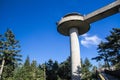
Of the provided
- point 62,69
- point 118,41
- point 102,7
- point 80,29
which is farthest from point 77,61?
point 62,69

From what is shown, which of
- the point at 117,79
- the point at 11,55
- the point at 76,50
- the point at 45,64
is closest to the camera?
the point at 117,79

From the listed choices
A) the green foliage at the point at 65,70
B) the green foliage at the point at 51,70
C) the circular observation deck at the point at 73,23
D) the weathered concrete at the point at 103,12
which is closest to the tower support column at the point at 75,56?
the circular observation deck at the point at 73,23

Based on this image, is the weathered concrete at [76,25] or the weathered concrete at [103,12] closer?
the weathered concrete at [103,12]

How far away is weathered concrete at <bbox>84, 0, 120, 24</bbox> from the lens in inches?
931

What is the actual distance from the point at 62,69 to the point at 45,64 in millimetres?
7635

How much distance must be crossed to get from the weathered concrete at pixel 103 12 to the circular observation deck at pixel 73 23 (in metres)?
1.12

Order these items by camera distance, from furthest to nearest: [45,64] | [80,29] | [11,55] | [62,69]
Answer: [45,64]
[62,69]
[11,55]
[80,29]

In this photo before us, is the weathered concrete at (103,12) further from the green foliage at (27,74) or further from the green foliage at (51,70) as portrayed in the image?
the green foliage at (51,70)

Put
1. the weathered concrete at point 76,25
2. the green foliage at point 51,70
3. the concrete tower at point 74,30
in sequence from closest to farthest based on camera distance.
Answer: the weathered concrete at point 76,25
the concrete tower at point 74,30
the green foliage at point 51,70

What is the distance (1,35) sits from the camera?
37656 mm

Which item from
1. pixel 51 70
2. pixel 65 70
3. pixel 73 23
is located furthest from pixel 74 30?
pixel 51 70

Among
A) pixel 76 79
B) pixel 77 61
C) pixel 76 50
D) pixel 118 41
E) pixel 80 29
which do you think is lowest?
pixel 76 79

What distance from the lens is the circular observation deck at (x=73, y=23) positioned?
27.4m

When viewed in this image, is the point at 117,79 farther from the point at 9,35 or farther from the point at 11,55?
the point at 9,35
